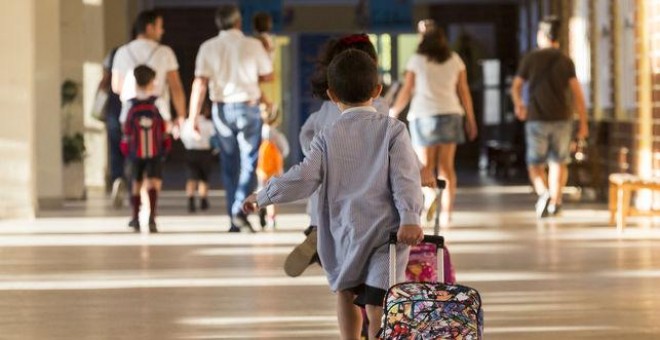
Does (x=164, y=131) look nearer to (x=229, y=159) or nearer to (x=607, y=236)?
(x=229, y=159)

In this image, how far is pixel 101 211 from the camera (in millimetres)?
16609

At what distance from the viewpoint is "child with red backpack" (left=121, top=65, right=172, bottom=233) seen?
13.1 m

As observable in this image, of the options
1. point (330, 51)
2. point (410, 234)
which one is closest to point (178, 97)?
point (330, 51)

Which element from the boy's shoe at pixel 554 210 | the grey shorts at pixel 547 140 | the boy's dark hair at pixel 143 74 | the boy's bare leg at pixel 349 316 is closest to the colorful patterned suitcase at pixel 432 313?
the boy's bare leg at pixel 349 316

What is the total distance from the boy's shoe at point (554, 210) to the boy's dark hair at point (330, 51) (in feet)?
27.7

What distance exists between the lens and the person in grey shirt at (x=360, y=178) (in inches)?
229

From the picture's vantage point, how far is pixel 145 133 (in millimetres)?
13141

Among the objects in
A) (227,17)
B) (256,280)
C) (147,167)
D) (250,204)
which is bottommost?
(256,280)

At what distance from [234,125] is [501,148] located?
12804 millimetres

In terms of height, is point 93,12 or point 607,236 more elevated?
point 93,12

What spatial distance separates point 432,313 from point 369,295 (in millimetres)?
587

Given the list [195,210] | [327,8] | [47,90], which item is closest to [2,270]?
[195,210]

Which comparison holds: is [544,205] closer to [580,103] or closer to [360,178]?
[580,103]

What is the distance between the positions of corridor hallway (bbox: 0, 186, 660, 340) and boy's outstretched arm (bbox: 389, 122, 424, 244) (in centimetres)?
186
